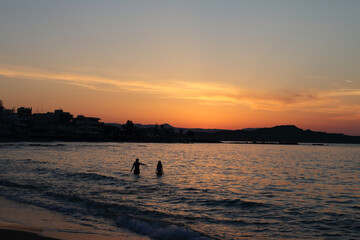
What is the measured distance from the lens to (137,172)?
128ft

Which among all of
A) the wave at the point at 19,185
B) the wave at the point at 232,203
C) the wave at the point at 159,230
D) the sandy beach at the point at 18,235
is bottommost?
the wave at the point at 19,185

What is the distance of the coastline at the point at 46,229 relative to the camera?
39.9 feet

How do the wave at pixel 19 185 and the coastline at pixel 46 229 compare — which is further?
the wave at pixel 19 185

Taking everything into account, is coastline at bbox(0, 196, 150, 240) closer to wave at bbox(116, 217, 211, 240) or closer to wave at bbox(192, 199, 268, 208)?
wave at bbox(116, 217, 211, 240)

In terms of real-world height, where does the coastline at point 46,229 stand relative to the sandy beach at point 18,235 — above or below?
below

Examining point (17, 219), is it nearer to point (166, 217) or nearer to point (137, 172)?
point (166, 217)

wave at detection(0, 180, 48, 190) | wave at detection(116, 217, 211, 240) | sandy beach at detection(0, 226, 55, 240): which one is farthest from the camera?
wave at detection(0, 180, 48, 190)

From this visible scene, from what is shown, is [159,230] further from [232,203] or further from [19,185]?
[19,185]

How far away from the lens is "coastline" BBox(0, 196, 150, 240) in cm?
1216

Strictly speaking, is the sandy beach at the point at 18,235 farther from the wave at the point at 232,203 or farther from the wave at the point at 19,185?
the wave at the point at 19,185

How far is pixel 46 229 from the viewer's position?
13398mm

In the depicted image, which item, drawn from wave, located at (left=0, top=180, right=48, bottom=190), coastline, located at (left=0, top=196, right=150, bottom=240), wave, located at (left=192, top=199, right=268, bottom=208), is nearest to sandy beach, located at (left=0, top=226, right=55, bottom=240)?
coastline, located at (left=0, top=196, right=150, bottom=240)

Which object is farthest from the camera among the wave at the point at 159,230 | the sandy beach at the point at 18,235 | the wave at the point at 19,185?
the wave at the point at 19,185

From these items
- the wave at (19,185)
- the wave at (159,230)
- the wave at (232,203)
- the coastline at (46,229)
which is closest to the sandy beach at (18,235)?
the coastline at (46,229)
